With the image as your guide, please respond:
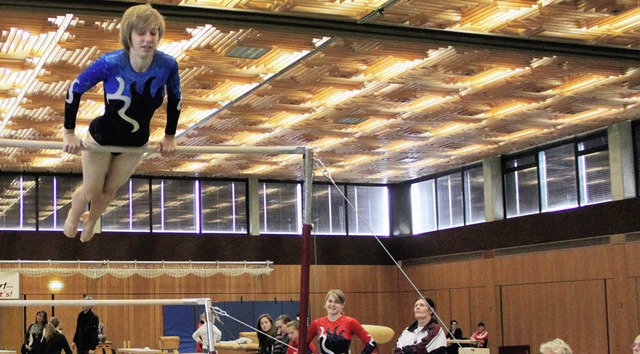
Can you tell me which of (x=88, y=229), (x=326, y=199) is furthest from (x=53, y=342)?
(x=326, y=199)

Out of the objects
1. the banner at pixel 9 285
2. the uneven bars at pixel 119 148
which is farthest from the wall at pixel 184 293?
the uneven bars at pixel 119 148

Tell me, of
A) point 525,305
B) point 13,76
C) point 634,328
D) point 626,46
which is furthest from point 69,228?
point 525,305

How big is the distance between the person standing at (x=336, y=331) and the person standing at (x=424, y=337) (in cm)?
47

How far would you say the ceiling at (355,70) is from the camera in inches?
423

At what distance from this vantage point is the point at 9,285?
19625 mm

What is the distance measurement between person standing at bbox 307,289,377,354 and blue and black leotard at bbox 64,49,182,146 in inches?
107

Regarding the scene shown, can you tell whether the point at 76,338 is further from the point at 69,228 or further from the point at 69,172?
the point at 69,228

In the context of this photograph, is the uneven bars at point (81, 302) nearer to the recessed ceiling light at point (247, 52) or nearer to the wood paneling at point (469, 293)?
the recessed ceiling light at point (247, 52)

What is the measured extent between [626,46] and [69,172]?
43.5ft

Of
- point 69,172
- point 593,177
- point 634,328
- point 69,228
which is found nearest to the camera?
point 69,228

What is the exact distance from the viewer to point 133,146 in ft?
17.8

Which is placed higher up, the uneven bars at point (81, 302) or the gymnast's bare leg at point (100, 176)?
the gymnast's bare leg at point (100, 176)

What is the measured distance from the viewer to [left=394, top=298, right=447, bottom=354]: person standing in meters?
6.97

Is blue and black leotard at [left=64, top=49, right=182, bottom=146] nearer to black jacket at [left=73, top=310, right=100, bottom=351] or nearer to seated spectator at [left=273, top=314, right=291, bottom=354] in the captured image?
seated spectator at [left=273, top=314, right=291, bottom=354]
